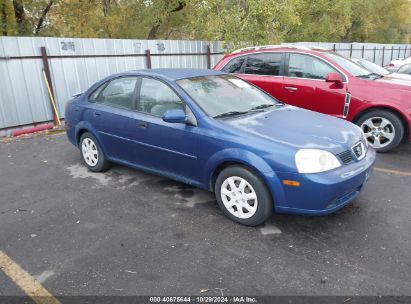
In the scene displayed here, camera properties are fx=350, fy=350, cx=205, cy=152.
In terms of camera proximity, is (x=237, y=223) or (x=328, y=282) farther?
(x=237, y=223)

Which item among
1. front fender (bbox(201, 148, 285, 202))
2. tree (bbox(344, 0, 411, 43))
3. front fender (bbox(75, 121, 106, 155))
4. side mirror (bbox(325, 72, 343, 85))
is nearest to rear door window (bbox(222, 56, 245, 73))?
side mirror (bbox(325, 72, 343, 85))

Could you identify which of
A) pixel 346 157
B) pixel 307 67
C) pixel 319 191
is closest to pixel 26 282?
pixel 319 191

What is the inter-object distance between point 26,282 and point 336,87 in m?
5.30

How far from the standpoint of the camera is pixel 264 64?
270 inches

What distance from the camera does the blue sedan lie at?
322 centimetres

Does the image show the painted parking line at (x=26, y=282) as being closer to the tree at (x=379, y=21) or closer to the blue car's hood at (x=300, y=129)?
the blue car's hood at (x=300, y=129)

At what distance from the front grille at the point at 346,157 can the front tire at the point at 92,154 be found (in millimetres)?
3231

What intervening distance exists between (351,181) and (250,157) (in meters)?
0.97

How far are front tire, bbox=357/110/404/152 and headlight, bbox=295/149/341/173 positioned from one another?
296cm

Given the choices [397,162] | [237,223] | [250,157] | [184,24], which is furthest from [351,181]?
[184,24]

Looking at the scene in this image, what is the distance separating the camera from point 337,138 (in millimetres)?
3553

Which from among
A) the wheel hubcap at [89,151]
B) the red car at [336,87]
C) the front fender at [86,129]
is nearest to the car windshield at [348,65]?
the red car at [336,87]

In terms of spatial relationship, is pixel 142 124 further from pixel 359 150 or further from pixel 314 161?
pixel 359 150

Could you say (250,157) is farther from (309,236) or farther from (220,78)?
(220,78)
